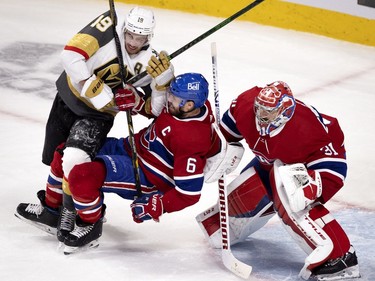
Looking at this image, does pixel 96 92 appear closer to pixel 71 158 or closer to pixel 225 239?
pixel 71 158

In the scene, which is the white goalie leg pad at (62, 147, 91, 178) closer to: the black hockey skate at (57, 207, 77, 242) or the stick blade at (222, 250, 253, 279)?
the black hockey skate at (57, 207, 77, 242)

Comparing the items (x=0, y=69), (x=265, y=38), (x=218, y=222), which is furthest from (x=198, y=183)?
(x=265, y=38)

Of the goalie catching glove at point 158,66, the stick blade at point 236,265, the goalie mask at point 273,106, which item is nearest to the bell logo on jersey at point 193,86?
the goalie catching glove at point 158,66

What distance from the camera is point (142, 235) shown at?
13.6 feet

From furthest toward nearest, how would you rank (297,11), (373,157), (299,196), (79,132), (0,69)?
1. (297,11)
2. (0,69)
3. (373,157)
4. (79,132)
5. (299,196)

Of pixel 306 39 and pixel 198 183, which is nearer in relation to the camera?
pixel 198 183

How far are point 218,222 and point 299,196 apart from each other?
511 mm

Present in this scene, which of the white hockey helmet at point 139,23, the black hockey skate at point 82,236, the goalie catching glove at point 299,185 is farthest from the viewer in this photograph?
the black hockey skate at point 82,236

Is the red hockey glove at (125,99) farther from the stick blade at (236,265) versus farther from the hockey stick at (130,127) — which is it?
the stick blade at (236,265)

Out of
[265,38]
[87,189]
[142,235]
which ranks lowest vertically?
[265,38]

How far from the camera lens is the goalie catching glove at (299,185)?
12.1ft

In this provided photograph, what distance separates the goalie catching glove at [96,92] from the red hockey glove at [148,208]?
15.7 inches

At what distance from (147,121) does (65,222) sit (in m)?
1.61

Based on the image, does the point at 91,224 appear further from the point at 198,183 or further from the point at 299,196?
the point at 299,196
